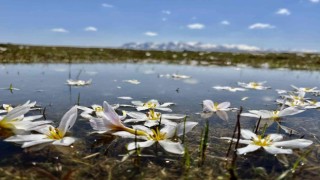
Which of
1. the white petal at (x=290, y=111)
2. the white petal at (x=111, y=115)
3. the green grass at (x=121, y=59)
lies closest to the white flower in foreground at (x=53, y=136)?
the white petal at (x=111, y=115)

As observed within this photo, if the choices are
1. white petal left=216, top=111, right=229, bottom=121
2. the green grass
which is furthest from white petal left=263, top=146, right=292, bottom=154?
the green grass

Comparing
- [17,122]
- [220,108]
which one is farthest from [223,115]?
[17,122]

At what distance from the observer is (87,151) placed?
261cm

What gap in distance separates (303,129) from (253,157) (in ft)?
4.18

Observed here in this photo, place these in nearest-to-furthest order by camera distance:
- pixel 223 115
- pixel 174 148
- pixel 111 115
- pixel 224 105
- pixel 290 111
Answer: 1. pixel 174 148
2. pixel 111 115
3. pixel 290 111
4. pixel 224 105
5. pixel 223 115

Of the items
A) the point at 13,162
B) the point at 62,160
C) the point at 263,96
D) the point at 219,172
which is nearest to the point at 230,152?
the point at 219,172

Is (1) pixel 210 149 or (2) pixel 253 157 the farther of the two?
(1) pixel 210 149

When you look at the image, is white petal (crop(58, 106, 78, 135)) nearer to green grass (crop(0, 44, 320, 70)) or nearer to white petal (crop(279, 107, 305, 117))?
white petal (crop(279, 107, 305, 117))

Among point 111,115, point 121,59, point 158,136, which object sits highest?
point 111,115

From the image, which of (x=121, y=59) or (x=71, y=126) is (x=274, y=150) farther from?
(x=121, y=59)

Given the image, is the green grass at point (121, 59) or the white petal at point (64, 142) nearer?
the white petal at point (64, 142)

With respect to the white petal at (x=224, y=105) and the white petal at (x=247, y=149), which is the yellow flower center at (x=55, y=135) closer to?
the white petal at (x=247, y=149)

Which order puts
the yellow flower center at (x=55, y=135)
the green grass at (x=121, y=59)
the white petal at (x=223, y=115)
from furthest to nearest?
the green grass at (x=121, y=59)
the white petal at (x=223, y=115)
the yellow flower center at (x=55, y=135)

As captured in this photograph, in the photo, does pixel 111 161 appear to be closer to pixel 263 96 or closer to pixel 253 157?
pixel 253 157
